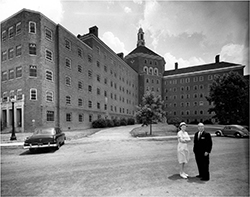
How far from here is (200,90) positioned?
57812 mm

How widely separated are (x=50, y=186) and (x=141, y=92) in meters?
55.6

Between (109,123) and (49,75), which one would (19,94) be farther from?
(109,123)

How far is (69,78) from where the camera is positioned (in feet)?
89.5

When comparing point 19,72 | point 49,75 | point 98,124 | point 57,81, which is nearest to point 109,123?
point 98,124

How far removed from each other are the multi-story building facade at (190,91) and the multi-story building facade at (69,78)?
1.07 ft

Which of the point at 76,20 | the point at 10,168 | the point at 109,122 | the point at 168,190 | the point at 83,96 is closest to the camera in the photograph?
the point at 76,20

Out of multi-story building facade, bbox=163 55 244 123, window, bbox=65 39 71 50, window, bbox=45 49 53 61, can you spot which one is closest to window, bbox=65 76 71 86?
window, bbox=45 49 53 61

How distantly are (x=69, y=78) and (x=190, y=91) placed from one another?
154 ft

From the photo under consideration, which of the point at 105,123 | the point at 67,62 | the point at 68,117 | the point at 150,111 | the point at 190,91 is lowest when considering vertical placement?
the point at 105,123

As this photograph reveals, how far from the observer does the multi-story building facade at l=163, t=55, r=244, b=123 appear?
5578cm

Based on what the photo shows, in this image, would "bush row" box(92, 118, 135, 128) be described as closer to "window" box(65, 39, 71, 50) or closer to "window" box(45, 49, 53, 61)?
"window" box(45, 49, 53, 61)

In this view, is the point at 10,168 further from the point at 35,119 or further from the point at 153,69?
the point at 153,69

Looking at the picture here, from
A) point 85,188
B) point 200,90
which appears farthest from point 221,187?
point 200,90

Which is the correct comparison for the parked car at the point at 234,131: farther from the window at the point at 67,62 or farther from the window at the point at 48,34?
the window at the point at 48,34
